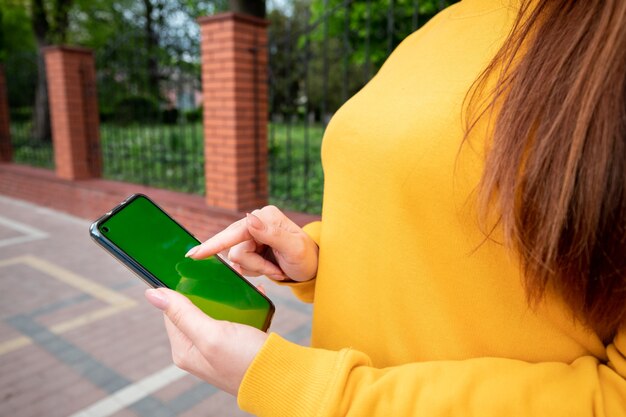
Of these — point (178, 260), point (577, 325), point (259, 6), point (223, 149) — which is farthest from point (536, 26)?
point (259, 6)

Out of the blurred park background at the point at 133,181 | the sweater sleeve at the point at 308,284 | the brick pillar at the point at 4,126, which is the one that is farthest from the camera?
the brick pillar at the point at 4,126

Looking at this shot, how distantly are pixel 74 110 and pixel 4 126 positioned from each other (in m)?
3.15

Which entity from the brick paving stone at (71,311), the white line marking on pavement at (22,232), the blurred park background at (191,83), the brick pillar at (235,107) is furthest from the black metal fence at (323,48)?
the white line marking on pavement at (22,232)

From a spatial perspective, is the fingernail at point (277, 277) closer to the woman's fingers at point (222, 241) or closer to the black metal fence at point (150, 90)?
the woman's fingers at point (222, 241)

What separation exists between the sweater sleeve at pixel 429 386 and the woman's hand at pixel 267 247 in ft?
0.95

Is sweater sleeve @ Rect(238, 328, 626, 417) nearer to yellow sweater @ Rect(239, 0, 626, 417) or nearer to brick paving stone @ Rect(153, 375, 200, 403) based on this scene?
yellow sweater @ Rect(239, 0, 626, 417)

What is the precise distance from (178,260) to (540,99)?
702 mm

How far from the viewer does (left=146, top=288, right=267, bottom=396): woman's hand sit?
0.70m

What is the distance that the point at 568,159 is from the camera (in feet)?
1.79

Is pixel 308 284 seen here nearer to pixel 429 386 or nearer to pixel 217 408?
pixel 429 386

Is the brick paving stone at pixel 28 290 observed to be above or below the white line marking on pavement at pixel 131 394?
above

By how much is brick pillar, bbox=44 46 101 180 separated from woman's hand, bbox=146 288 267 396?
6.41 m

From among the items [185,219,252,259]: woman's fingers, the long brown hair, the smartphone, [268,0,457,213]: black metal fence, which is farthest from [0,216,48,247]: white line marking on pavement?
the long brown hair

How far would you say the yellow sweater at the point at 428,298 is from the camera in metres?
0.63
